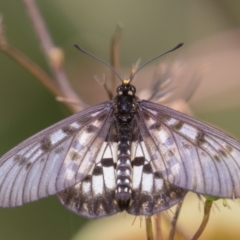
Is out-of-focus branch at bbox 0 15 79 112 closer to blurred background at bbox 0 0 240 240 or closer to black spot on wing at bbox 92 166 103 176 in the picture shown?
black spot on wing at bbox 92 166 103 176

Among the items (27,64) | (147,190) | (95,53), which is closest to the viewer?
(147,190)

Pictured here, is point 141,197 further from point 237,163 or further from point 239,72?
point 239,72

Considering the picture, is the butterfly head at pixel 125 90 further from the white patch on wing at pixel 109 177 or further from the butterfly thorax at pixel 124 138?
the white patch on wing at pixel 109 177

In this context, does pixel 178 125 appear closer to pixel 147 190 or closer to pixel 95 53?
pixel 147 190

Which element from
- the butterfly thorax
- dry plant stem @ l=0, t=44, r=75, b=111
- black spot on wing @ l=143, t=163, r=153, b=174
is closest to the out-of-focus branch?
dry plant stem @ l=0, t=44, r=75, b=111

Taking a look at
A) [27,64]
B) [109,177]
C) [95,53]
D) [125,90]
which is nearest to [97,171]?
[109,177]

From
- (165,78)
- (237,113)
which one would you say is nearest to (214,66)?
(237,113)

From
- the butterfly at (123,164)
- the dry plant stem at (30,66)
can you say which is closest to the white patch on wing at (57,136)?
the butterfly at (123,164)
